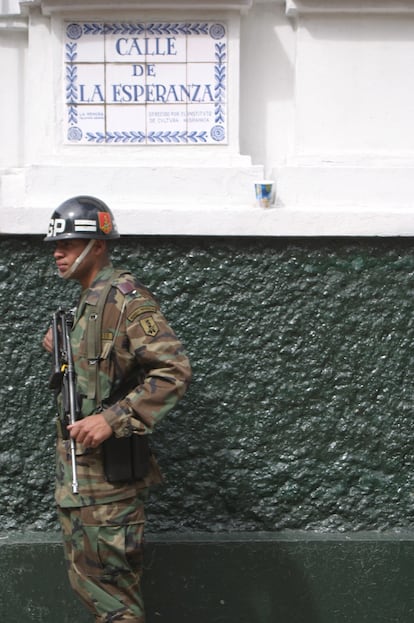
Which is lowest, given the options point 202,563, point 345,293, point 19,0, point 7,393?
point 202,563

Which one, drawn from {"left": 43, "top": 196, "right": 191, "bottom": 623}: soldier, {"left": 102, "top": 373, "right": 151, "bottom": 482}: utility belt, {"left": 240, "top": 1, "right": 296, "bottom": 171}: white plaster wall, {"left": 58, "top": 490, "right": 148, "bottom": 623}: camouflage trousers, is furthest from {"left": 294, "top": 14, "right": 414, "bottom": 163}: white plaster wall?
{"left": 58, "top": 490, "right": 148, "bottom": 623}: camouflage trousers

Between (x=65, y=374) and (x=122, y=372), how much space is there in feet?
0.68

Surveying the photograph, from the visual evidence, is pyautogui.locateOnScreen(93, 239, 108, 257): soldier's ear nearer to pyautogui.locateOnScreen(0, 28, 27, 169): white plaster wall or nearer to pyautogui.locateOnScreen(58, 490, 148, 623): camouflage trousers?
pyautogui.locateOnScreen(58, 490, 148, 623): camouflage trousers

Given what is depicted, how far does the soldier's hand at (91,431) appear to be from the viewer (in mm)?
4020

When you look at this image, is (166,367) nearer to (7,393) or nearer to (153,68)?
(7,393)

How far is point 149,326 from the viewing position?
411 cm

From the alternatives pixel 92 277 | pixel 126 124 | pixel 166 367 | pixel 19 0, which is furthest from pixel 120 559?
pixel 19 0

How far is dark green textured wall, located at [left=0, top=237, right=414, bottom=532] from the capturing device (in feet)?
16.4

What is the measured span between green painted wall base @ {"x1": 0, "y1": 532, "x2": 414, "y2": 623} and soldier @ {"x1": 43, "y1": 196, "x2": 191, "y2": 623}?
2.62ft

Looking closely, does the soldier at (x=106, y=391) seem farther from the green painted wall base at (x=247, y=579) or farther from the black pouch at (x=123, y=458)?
the green painted wall base at (x=247, y=579)

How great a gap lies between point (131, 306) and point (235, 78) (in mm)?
1374

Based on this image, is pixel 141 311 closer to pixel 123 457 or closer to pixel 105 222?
pixel 105 222

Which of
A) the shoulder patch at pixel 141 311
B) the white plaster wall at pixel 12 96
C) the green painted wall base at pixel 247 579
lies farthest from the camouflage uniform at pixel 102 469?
the white plaster wall at pixel 12 96

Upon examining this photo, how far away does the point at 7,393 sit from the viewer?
5.07 m
